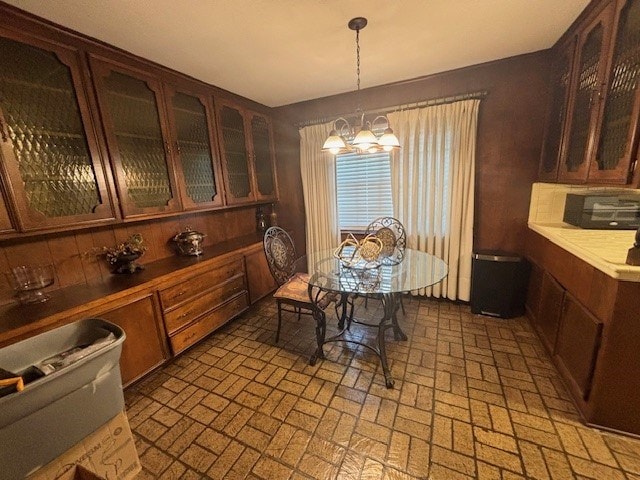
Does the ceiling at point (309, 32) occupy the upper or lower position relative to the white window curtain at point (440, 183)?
upper

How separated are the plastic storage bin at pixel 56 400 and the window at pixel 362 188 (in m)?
2.64

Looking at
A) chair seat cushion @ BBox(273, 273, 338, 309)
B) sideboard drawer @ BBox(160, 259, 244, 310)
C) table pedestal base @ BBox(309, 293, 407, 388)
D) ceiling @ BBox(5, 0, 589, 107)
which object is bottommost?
table pedestal base @ BBox(309, 293, 407, 388)

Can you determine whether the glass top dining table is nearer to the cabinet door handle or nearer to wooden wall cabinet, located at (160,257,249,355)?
wooden wall cabinet, located at (160,257,249,355)

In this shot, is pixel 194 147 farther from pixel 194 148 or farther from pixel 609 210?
pixel 609 210

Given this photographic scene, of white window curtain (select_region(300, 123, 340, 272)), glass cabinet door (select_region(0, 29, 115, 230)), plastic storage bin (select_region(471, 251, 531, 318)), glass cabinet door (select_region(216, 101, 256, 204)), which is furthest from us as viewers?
white window curtain (select_region(300, 123, 340, 272))

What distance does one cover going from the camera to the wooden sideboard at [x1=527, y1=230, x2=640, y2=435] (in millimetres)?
1306

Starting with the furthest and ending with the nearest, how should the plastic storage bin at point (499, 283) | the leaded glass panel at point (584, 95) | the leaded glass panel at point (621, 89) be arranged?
the plastic storage bin at point (499, 283), the leaded glass panel at point (584, 95), the leaded glass panel at point (621, 89)

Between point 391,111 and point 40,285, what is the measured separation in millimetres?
3216

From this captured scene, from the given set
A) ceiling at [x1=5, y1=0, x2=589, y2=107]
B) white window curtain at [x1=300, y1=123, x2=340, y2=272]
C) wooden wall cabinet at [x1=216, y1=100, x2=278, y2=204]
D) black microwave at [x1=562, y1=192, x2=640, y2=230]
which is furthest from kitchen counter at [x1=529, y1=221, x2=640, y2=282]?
wooden wall cabinet at [x1=216, y1=100, x2=278, y2=204]

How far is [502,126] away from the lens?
8.20 ft

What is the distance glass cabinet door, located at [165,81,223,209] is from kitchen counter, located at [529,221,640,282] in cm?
286

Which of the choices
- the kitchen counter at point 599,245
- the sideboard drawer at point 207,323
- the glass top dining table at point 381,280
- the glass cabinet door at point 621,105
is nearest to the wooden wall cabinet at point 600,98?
the glass cabinet door at point 621,105

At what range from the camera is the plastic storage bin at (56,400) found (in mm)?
927

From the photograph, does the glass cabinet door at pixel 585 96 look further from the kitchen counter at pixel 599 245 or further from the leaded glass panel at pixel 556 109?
the kitchen counter at pixel 599 245
